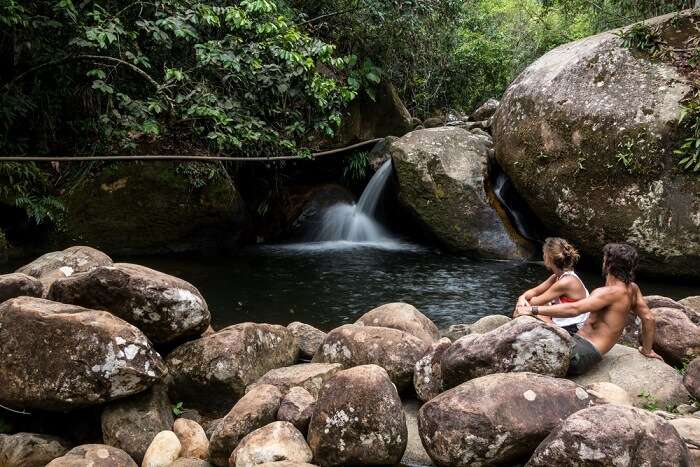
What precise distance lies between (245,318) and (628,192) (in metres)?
5.50

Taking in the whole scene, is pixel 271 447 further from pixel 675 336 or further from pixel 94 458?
pixel 675 336

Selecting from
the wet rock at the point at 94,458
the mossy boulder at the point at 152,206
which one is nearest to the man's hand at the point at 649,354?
the wet rock at the point at 94,458

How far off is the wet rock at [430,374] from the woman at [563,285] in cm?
108

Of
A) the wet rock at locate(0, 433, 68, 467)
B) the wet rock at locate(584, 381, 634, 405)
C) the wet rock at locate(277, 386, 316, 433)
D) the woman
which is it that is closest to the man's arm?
the woman

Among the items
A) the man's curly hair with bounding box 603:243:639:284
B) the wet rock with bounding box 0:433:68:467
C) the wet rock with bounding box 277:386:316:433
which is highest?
the man's curly hair with bounding box 603:243:639:284

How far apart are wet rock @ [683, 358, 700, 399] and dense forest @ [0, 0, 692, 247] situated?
5.82 m

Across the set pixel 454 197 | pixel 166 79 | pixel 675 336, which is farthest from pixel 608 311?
pixel 166 79

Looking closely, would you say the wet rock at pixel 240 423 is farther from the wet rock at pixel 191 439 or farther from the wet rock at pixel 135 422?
the wet rock at pixel 135 422

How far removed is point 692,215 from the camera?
7961 millimetres

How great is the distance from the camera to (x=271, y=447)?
3381 mm

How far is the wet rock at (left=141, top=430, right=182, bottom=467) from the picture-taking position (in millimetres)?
3572

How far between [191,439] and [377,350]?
4.52ft

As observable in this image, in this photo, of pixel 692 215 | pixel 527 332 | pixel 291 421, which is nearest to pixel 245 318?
pixel 291 421

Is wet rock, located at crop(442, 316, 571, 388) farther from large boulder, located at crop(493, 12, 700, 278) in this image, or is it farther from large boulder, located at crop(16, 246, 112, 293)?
large boulder, located at crop(493, 12, 700, 278)
